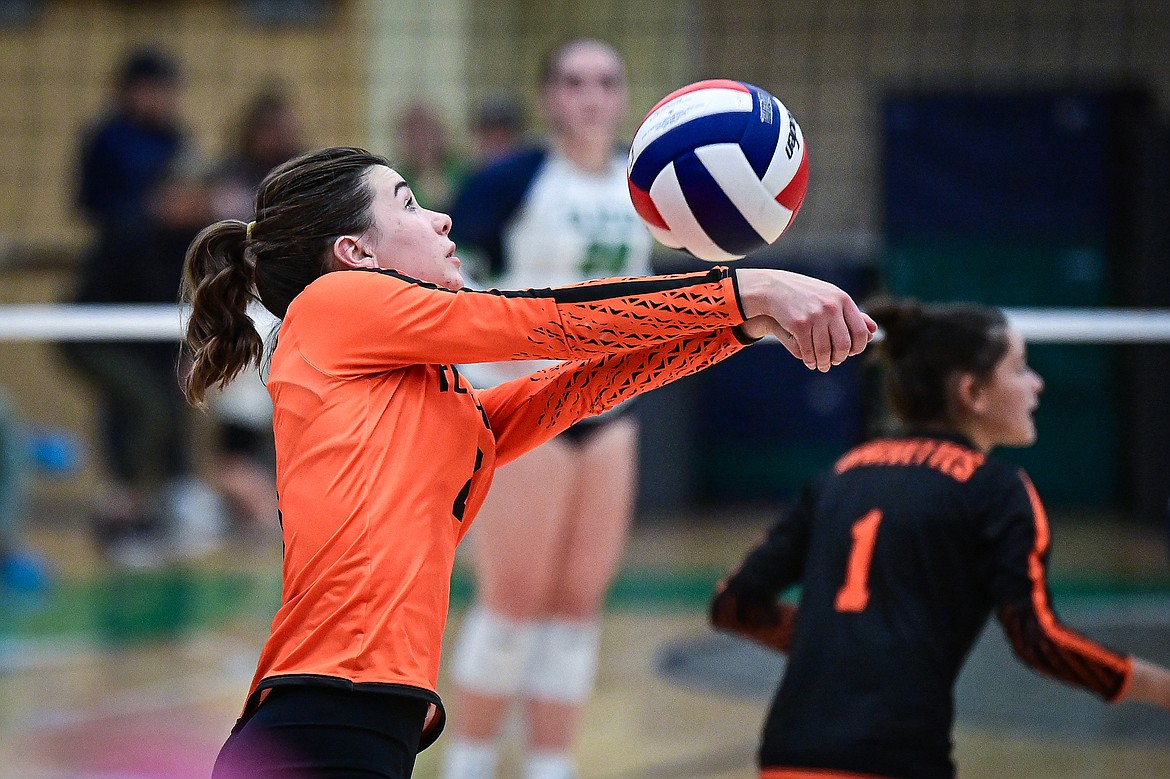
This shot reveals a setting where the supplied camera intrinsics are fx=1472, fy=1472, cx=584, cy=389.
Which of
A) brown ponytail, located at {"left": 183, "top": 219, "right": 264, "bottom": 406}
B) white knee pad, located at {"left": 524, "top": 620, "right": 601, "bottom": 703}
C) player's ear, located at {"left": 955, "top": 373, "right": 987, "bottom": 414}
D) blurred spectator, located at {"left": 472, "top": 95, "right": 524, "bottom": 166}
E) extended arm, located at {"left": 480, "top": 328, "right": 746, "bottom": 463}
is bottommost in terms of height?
white knee pad, located at {"left": 524, "top": 620, "right": 601, "bottom": 703}

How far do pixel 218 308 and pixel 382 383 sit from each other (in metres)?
0.34

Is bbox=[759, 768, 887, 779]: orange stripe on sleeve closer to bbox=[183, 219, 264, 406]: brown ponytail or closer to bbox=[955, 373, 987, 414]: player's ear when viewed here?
bbox=[955, 373, 987, 414]: player's ear

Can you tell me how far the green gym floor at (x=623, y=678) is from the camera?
4027 mm

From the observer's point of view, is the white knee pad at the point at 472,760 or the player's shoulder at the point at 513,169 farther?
the player's shoulder at the point at 513,169

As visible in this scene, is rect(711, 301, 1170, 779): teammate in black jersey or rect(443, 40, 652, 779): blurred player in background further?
rect(443, 40, 652, 779): blurred player in background

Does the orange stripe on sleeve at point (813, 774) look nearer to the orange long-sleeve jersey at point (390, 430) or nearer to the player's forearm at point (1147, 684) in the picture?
the player's forearm at point (1147, 684)

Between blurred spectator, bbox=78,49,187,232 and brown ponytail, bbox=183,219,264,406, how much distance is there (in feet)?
18.2

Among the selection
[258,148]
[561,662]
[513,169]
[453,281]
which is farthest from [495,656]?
[258,148]

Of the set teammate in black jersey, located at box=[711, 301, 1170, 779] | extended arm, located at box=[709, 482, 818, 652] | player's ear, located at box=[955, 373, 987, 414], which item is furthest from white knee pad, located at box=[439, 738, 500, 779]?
player's ear, located at box=[955, 373, 987, 414]

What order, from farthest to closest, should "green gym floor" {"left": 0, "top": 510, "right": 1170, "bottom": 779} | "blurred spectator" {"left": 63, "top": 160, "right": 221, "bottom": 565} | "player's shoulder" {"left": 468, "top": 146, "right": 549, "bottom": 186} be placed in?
1. "blurred spectator" {"left": 63, "top": 160, "right": 221, "bottom": 565}
2. "green gym floor" {"left": 0, "top": 510, "right": 1170, "bottom": 779}
3. "player's shoulder" {"left": 468, "top": 146, "right": 549, "bottom": 186}

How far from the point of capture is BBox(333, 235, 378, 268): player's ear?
2020 mm

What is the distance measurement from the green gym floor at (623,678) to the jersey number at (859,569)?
5.34 feet

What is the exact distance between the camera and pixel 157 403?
7.20 m

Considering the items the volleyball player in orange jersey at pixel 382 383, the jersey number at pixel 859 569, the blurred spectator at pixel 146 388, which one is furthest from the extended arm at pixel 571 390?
the blurred spectator at pixel 146 388
